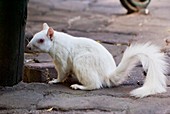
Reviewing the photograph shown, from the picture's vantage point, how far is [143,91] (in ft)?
9.89

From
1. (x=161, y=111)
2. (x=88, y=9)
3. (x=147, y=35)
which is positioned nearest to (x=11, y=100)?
(x=161, y=111)

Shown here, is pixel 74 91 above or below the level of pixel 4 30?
below

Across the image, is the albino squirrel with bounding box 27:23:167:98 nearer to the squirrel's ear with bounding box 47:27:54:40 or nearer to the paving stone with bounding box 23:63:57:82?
the squirrel's ear with bounding box 47:27:54:40

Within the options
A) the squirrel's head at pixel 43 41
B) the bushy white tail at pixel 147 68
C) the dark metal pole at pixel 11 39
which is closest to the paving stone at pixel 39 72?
the dark metal pole at pixel 11 39

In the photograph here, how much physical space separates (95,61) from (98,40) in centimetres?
160

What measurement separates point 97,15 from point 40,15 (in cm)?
74

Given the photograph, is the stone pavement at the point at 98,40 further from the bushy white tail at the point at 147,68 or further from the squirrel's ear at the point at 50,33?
the squirrel's ear at the point at 50,33

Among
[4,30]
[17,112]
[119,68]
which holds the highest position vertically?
[4,30]

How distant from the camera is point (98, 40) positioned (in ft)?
15.5

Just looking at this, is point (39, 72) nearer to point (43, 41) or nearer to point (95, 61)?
point (43, 41)

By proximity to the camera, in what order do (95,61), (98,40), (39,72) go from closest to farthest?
(95,61)
(39,72)
(98,40)

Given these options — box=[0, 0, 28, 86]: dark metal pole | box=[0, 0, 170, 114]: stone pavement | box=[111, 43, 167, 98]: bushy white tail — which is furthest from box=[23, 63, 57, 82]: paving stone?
box=[111, 43, 167, 98]: bushy white tail

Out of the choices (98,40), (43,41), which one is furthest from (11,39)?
(98,40)

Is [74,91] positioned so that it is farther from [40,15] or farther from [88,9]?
[88,9]
